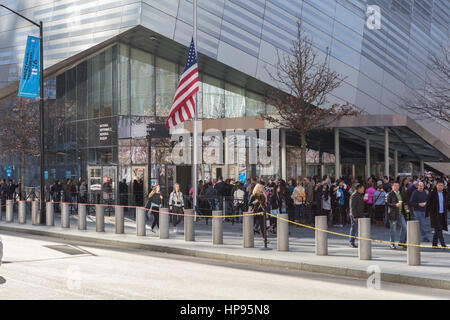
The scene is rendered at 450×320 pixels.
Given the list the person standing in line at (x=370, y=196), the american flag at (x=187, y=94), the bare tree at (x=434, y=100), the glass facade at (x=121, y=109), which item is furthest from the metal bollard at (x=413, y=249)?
the glass facade at (x=121, y=109)

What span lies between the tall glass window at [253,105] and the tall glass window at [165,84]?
5.11 meters

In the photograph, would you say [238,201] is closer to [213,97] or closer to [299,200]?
[299,200]

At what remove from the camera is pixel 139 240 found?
56.5 feet

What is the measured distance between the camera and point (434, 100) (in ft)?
139

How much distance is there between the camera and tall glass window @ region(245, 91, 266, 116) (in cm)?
3734

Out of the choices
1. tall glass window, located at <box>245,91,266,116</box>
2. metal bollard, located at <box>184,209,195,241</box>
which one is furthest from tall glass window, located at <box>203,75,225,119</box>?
metal bollard, located at <box>184,209,195,241</box>

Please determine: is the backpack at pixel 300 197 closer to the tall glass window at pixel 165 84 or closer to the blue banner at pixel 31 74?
the blue banner at pixel 31 74

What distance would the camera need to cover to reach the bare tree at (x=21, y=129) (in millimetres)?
36094

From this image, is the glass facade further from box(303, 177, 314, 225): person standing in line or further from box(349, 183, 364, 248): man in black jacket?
box(349, 183, 364, 248): man in black jacket

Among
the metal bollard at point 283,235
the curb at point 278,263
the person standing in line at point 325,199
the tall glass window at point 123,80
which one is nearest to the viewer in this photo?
the curb at point 278,263

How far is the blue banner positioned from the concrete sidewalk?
6.32 meters

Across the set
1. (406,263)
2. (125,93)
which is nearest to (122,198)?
(125,93)

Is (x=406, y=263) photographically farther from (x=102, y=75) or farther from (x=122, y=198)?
(x=102, y=75)

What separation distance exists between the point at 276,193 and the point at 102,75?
18.9 metres
